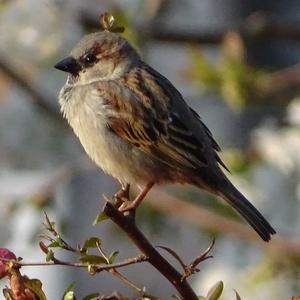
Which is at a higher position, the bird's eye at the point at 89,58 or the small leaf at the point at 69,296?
the bird's eye at the point at 89,58

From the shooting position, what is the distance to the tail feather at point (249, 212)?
132 inches

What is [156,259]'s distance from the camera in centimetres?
239

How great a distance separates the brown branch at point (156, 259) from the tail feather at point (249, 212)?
3.02 feet

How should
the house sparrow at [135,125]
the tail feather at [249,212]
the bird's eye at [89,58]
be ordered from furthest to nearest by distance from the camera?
the bird's eye at [89,58] → the house sparrow at [135,125] → the tail feather at [249,212]

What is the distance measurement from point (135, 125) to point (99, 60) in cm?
29

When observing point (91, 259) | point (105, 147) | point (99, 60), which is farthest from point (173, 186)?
point (91, 259)

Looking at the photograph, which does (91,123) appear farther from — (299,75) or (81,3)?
(81,3)

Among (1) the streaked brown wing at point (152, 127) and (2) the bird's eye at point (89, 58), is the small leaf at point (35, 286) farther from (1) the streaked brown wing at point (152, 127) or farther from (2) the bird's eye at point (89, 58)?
(2) the bird's eye at point (89, 58)

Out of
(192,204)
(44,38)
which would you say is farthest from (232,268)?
(44,38)

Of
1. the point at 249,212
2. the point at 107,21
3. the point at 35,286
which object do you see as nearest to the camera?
the point at 35,286

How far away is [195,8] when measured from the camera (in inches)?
256

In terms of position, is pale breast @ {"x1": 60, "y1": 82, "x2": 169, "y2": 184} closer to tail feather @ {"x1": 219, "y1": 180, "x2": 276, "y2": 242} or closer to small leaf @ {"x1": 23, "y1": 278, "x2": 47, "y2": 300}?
tail feather @ {"x1": 219, "y1": 180, "x2": 276, "y2": 242}

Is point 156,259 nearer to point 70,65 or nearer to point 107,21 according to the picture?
point 107,21

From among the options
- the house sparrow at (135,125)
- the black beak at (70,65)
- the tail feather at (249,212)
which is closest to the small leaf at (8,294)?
the tail feather at (249,212)
